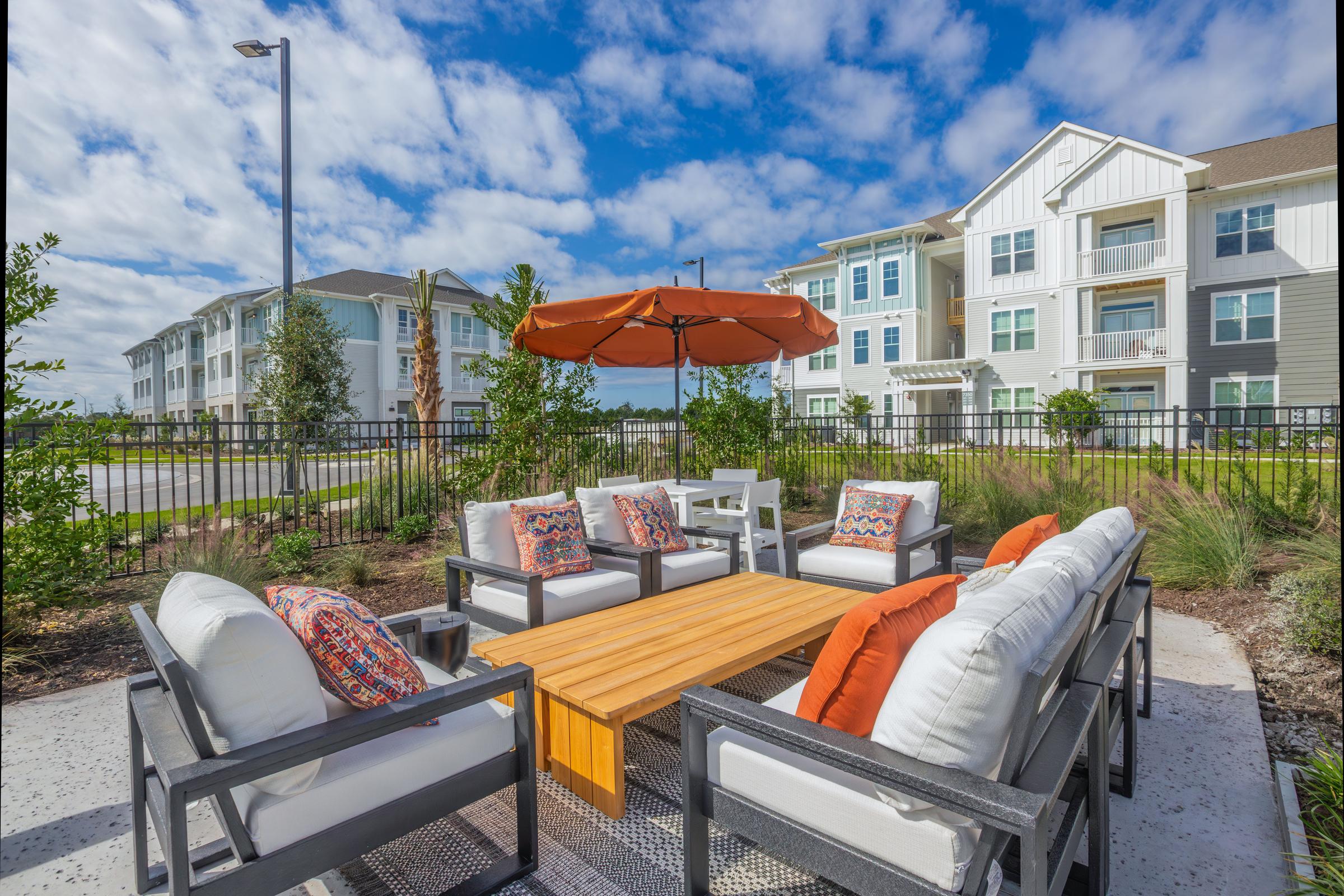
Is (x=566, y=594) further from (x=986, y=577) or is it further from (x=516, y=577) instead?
(x=986, y=577)

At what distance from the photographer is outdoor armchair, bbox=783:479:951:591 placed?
426 cm

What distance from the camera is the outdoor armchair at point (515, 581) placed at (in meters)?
3.68

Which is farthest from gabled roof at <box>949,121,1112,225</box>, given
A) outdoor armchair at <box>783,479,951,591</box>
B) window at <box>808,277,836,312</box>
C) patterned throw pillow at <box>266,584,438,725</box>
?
patterned throw pillow at <box>266,584,438,725</box>

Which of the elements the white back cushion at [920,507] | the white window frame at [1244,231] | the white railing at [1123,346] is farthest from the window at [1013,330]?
the white back cushion at [920,507]

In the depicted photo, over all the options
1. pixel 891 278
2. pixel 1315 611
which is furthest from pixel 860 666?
pixel 891 278

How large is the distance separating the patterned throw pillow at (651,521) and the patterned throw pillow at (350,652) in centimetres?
262

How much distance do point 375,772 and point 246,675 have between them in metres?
0.46

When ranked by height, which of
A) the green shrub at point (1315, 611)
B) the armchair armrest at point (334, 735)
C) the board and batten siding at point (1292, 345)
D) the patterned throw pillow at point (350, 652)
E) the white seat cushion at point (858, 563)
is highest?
the board and batten siding at point (1292, 345)

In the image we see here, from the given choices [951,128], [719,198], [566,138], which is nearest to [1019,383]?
[951,128]

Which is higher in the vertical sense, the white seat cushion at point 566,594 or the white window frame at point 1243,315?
the white window frame at point 1243,315

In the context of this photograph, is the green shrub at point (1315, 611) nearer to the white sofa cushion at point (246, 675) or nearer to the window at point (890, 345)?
the white sofa cushion at point (246, 675)

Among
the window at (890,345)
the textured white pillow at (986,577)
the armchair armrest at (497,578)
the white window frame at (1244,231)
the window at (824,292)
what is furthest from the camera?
the window at (824,292)

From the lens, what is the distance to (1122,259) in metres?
18.5

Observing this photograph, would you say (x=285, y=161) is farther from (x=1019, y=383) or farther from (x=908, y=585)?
(x=1019, y=383)
